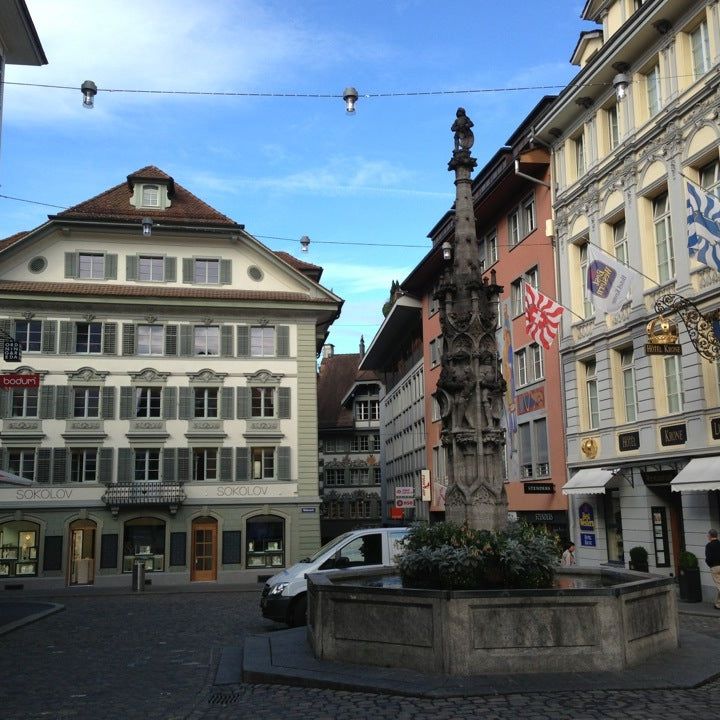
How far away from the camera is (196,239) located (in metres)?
39.6

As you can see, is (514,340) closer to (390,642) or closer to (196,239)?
(196,239)

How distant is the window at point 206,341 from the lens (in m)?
38.8

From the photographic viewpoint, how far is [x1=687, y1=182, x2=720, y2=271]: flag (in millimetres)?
17125

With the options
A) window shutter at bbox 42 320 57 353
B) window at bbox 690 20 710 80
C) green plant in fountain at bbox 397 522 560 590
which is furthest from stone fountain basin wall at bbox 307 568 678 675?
window shutter at bbox 42 320 57 353

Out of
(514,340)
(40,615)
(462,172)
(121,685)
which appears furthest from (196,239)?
(121,685)

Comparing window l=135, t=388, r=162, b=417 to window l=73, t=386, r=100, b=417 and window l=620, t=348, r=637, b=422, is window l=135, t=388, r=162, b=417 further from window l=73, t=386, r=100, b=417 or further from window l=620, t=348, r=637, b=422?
window l=620, t=348, r=637, b=422

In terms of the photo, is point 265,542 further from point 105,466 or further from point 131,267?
point 131,267

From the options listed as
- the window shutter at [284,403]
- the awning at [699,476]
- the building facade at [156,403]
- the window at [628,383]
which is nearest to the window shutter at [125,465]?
the building facade at [156,403]

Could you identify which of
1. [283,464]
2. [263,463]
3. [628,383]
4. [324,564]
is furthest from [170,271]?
[324,564]

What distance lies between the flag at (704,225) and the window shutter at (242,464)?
2392 cm

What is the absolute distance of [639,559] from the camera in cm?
2280

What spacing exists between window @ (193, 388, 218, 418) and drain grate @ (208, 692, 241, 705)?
94.5 feet

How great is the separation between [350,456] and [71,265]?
33.0 metres

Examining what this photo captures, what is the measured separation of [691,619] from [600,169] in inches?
574
